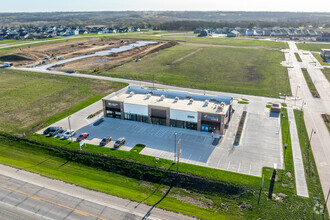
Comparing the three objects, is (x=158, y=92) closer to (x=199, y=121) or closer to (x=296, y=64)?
(x=199, y=121)

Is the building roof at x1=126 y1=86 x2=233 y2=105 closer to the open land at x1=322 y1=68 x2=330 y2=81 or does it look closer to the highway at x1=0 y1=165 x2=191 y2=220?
the highway at x1=0 y1=165 x2=191 y2=220

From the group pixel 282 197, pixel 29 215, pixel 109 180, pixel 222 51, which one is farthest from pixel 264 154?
pixel 222 51

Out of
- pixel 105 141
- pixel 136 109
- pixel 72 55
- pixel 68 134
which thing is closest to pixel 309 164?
pixel 136 109

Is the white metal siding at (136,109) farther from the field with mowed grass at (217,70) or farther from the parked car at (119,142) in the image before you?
the field with mowed grass at (217,70)

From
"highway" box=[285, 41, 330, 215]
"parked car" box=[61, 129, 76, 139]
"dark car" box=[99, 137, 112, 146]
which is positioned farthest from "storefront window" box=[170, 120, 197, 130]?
"highway" box=[285, 41, 330, 215]

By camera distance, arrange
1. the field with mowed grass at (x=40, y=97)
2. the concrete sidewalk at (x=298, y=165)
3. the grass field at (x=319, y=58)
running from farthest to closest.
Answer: the grass field at (x=319, y=58)
the field with mowed grass at (x=40, y=97)
the concrete sidewalk at (x=298, y=165)

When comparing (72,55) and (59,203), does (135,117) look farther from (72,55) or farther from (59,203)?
(72,55)

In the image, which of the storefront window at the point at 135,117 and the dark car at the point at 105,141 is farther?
the storefront window at the point at 135,117

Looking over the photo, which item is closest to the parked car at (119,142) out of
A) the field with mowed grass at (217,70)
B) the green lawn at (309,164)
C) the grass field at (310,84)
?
the green lawn at (309,164)
